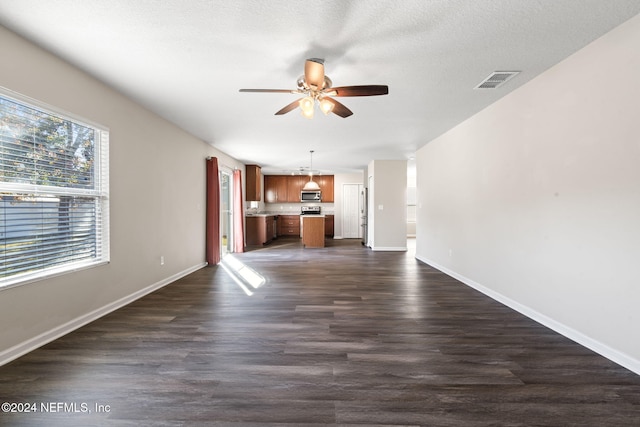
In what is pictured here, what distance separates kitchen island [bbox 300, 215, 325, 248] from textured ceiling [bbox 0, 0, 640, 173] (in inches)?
192

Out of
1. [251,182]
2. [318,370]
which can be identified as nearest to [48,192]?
[318,370]

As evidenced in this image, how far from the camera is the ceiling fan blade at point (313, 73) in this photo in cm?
227

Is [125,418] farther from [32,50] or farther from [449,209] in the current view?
[449,209]

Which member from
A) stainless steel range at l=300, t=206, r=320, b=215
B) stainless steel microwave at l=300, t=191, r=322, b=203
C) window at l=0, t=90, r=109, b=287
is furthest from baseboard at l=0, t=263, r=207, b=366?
stainless steel microwave at l=300, t=191, r=322, b=203

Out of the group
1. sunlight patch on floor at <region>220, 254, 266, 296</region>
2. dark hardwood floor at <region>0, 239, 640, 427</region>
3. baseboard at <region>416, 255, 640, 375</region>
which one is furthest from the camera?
sunlight patch on floor at <region>220, 254, 266, 296</region>

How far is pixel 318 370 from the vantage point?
2.05 meters

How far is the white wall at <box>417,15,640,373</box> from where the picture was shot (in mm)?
2109

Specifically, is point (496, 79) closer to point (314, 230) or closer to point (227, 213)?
point (314, 230)

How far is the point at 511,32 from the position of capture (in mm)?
2209

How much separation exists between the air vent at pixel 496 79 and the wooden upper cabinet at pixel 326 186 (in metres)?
7.86

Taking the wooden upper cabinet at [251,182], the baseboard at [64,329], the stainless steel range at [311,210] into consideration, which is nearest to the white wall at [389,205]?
the stainless steel range at [311,210]

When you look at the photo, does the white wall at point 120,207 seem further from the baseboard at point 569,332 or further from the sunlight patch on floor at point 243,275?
the baseboard at point 569,332

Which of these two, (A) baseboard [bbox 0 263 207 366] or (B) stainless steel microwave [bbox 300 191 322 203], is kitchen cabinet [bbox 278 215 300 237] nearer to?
(B) stainless steel microwave [bbox 300 191 322 203]

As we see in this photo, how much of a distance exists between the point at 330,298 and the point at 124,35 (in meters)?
3.28
